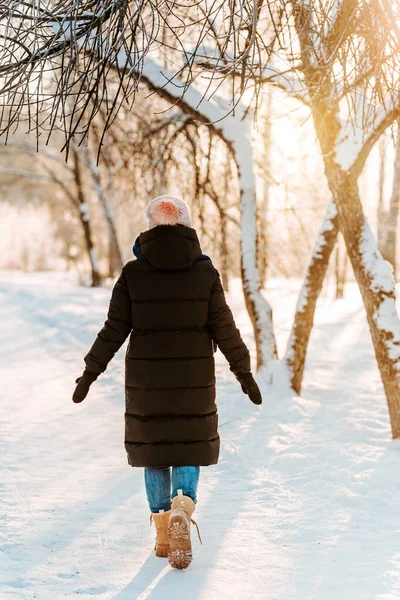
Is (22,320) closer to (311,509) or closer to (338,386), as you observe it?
(338,386)

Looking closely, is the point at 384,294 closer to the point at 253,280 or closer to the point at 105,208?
the point at 253,280

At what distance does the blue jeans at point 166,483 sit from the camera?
318cm

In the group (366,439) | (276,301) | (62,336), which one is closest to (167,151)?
(62,336)

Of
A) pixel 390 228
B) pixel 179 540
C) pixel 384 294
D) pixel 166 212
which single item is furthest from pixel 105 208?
pixel 179 540

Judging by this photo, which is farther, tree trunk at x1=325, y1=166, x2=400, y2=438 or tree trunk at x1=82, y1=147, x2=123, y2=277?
tree trunk at x1=82, y1=147, x2=123, y2=277

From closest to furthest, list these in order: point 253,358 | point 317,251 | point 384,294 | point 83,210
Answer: point 384,294 → point 317,251 → point 253,358 → point 83,210

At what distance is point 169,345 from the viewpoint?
3.10 m

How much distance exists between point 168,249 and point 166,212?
0.21 m

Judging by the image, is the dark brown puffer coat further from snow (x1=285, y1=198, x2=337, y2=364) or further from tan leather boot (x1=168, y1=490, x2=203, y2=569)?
snow (x1=285, y1=198, x2=337, y2=364)

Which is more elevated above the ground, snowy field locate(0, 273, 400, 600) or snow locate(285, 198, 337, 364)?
snow locate(285, 198, 337, 364)

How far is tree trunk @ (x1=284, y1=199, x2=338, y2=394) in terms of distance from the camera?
654 centimetres

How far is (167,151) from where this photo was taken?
8.43m

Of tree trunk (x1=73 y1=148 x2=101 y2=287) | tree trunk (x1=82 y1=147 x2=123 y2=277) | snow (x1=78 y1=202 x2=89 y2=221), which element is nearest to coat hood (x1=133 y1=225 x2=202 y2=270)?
tree trunk (x1=82 y1=147 x2=123 y2=277)

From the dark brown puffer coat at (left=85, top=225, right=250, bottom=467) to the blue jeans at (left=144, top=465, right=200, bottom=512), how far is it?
8 centimetres
